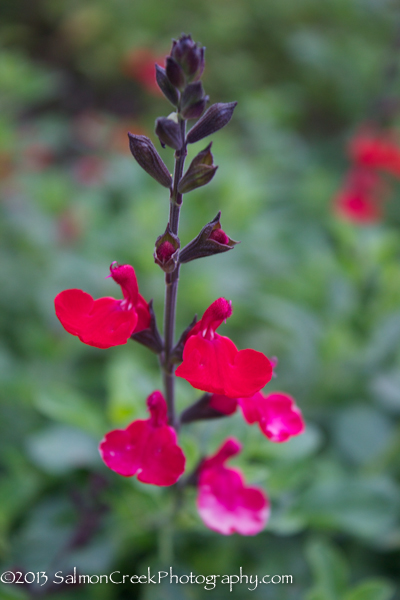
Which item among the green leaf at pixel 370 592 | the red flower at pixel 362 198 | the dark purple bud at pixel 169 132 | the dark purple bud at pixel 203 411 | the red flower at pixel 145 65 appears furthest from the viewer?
the red flower at pixel 145 65

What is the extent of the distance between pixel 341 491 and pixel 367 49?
4127 millimetres

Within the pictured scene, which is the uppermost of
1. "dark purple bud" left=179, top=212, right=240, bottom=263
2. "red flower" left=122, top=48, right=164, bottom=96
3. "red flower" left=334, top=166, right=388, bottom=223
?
"red flower" left=122, top=48, right=164, bottom=96

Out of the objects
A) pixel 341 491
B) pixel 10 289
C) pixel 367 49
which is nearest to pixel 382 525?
pixel 341 491

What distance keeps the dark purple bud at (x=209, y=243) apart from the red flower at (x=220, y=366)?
0.34 ft

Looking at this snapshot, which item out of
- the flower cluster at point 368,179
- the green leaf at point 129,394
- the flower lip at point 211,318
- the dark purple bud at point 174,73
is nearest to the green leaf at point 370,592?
the green leaf at point 129,394

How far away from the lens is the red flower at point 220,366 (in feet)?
2.20

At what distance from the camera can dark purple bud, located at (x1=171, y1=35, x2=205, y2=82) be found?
0.67m

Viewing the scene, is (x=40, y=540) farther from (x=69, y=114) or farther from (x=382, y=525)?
(x=69, y=114)

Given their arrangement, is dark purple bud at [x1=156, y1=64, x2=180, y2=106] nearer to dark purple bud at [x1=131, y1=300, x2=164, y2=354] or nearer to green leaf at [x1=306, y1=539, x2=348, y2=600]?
dark purple bud at [x1=131, y1=300, x2=164, y2=354]

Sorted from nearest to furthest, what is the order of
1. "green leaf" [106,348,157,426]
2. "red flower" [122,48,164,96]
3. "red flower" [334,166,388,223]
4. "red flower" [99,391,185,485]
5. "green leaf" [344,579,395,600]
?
"red flower" [99,391,185,485] < "green leaf" [344,579,395,600] < "green leaf" [106,348,157,426] < "red flower" [334,166,388,223] < "red flower" [122,48,164,96]

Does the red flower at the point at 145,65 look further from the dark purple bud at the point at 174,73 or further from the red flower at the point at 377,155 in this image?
the dark purple bud at the point at 174,73

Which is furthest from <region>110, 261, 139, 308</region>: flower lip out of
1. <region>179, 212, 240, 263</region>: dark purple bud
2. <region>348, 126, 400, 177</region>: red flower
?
<region>348, 126, 400, 177</region>: red flower

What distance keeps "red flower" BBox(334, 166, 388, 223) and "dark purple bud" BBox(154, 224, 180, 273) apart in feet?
6.30

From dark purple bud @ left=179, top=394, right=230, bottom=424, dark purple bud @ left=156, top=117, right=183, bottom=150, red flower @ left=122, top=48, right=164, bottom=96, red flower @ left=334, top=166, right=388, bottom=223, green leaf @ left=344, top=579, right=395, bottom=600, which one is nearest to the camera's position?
dark purple bud @ left=156, top=117, right=183, bottom=150
